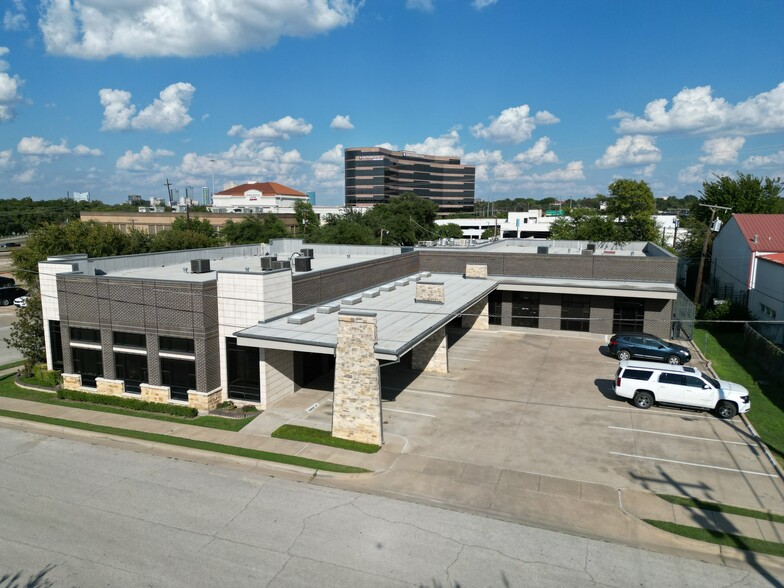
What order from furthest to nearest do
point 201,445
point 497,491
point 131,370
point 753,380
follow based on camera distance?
point 753,380
point 131,370
point 201,445
point 497,491

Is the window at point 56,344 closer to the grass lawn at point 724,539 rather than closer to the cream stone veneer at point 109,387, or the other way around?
the cream stone veneer at point 109,387

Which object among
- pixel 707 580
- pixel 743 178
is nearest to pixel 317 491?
pixel 707 580

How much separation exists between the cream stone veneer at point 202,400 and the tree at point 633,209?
70884 millimetres

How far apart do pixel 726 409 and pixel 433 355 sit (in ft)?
43.2

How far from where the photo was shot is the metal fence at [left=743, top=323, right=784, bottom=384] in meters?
26.5

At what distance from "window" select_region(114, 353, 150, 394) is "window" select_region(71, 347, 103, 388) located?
1131mm

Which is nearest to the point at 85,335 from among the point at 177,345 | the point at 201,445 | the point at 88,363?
the point at 88,363

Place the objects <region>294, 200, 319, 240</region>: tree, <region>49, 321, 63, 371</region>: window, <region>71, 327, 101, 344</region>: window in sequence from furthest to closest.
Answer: <region>294, 200, 319, 240</region>: tree < <region>49, 321, 63, 371</region>: window < <region>71, 327, 101, 344</region>: window

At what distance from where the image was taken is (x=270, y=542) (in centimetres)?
1369

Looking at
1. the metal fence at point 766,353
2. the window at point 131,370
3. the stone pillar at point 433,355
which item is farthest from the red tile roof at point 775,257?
the window at point 131,370

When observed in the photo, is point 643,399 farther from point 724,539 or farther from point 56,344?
point 56,344

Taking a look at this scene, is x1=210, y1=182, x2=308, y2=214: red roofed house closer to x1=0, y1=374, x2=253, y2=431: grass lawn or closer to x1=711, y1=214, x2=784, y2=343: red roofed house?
x1=711, y1=214, x2=784, y2=343: red roofed house

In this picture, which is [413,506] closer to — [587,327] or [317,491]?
[317,491]

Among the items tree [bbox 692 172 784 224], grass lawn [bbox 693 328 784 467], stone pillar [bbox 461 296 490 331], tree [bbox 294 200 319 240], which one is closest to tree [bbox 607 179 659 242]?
tree [bbox 692 172 784 224]
